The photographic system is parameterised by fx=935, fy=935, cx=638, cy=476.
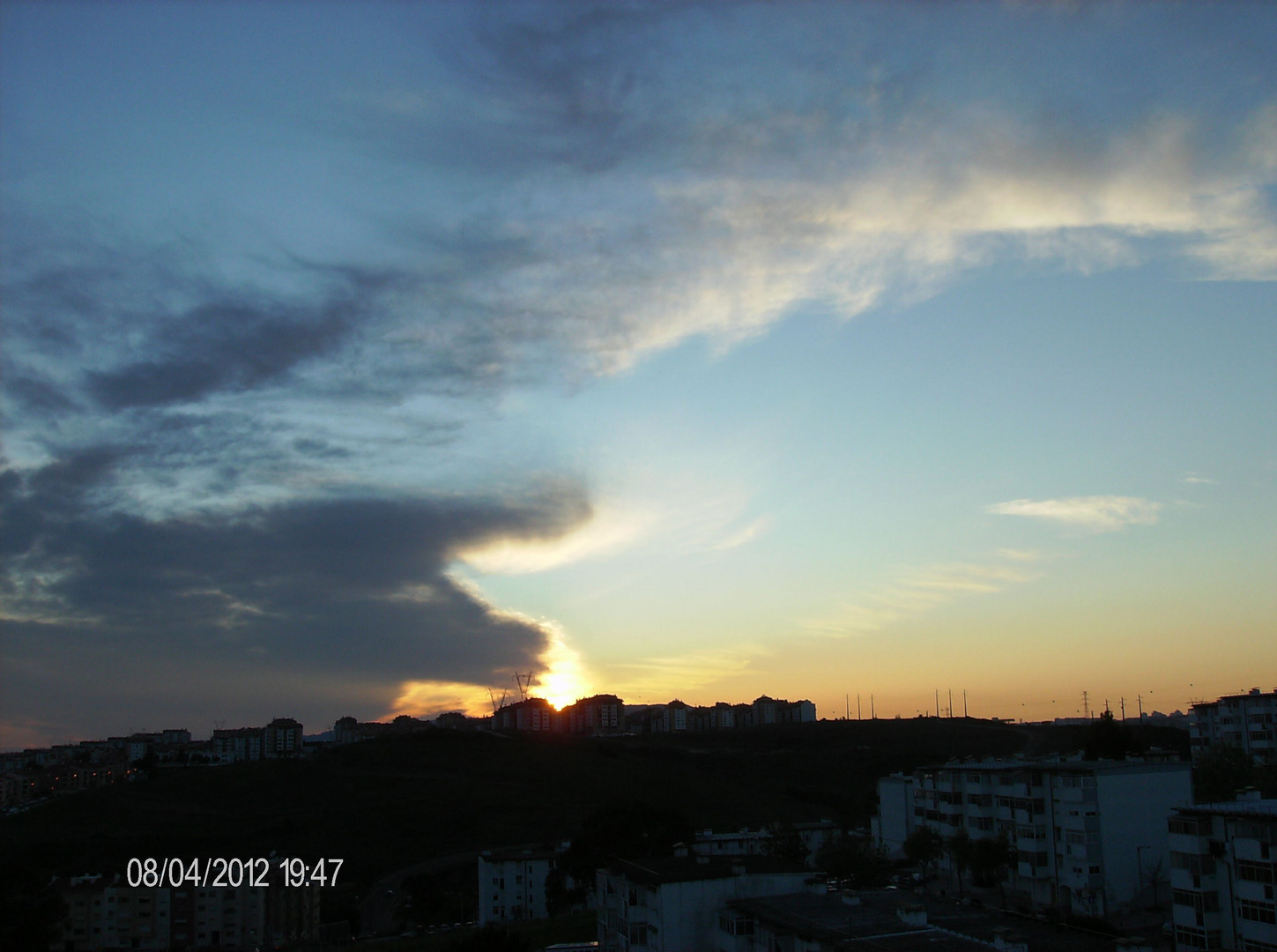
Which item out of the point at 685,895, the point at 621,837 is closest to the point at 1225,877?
the point at 685,895

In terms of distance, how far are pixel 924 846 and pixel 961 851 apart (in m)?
3.03

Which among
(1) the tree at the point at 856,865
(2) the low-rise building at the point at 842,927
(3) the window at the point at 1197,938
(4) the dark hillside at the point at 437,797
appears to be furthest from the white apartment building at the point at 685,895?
(4) the dark hillside at the point at 437,797

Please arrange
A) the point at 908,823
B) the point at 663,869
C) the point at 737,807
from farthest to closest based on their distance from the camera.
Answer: the point at 737,807 < the point at 908,823 < the point at 663,869

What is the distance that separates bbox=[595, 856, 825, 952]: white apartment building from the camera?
38688mm

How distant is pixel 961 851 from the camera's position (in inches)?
2137

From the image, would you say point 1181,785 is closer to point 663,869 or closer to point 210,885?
point 663,869

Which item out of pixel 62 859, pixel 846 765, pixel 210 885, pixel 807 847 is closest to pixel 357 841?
pixel 210 885

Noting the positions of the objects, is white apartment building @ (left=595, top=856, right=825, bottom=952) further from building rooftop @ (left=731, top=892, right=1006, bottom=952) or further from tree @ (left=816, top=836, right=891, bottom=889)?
tree @ (left=816, top=836, right=891, bottom=889)

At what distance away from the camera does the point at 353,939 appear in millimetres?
71312

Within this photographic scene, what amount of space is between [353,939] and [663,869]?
133ft

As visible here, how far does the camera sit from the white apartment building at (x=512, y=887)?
72000mm

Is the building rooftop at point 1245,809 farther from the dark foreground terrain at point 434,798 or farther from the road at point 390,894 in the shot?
the road at point 390,894

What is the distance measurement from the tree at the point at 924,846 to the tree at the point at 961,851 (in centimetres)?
68

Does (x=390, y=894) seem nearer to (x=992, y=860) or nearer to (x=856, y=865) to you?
(x=856, y=865)
